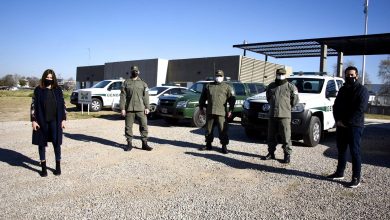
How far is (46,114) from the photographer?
17.6ft

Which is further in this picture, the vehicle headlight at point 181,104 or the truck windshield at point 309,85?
the vehicle headlight at point 181,104

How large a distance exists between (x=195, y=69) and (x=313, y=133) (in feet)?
98.2

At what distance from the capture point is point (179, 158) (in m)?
6.84

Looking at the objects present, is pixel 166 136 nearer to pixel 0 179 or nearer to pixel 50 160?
pixel 50 160

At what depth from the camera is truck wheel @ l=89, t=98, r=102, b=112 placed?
16.6 m

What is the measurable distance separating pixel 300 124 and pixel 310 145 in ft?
2.57

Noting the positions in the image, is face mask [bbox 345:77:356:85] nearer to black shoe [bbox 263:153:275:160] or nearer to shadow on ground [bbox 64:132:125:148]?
black shoe [bbox 263:153:275:160]

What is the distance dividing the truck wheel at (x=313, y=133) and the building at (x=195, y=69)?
71.2ft

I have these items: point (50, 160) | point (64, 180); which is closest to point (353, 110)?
point (64, 180)

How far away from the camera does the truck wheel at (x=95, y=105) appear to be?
54.4 feet

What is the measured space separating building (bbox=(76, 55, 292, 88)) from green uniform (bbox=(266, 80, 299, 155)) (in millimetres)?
23441

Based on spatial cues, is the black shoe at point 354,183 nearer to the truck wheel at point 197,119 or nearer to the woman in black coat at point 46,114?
the woman in black coat at point 46,114

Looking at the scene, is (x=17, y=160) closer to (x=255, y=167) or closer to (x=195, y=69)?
(x=255, y=167)

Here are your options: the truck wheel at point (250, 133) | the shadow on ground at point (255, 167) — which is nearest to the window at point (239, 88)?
the truck wheel at point (250, 133)
